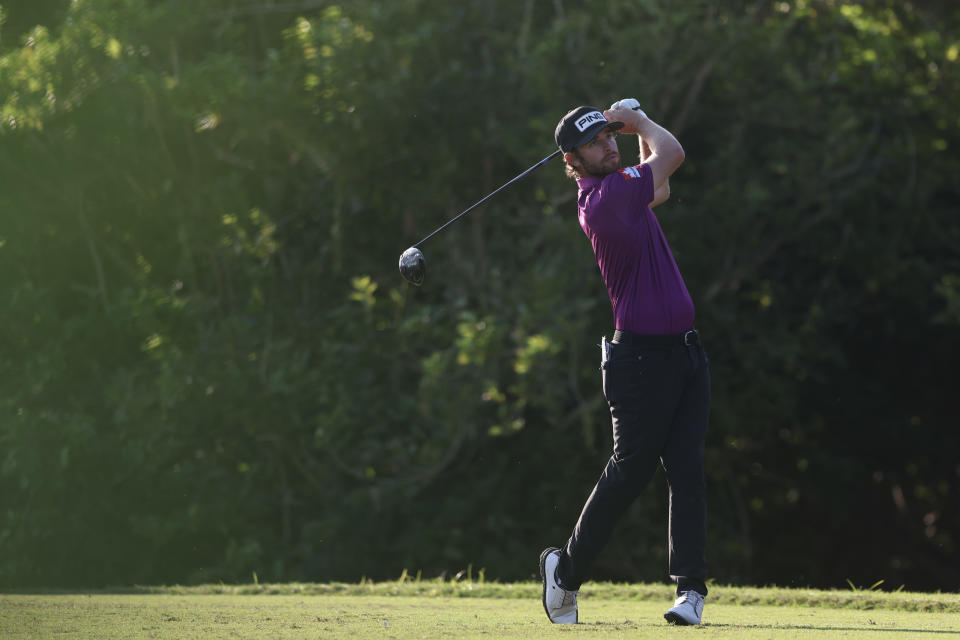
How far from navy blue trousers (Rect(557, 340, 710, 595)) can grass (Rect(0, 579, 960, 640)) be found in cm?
27

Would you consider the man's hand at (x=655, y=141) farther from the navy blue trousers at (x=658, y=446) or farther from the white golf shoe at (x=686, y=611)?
the white golf shoe at (x=686, y=611)

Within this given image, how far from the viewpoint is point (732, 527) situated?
14.4 meters

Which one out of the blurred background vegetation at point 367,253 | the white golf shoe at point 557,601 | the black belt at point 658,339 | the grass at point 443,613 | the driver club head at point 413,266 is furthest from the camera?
the blurred background vegetation at point 367,253

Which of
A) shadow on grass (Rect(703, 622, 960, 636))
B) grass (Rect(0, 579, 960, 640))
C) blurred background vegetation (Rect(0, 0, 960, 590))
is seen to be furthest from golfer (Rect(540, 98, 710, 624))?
blurred background vegetation (Rect(0, 0, 960, 590))

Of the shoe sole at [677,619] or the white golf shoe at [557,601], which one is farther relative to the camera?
the white golf shoe at [557,601]

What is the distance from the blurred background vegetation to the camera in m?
10.9

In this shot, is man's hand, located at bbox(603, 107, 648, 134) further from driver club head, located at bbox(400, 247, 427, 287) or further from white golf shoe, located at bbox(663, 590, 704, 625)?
white golf shoe, located at bbox(663, 590, 704, 625)

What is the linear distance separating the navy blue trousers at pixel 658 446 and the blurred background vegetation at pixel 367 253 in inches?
212

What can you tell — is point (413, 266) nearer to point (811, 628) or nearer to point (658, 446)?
point (658, 446)

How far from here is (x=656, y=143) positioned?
5043 millimetres

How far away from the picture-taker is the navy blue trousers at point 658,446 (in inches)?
193

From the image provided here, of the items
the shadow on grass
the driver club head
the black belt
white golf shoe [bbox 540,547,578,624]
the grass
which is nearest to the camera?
the grass

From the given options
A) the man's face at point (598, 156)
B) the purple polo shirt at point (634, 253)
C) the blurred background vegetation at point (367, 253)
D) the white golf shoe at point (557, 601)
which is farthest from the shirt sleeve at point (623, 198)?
the blurred background vegetation at point (367, 253)

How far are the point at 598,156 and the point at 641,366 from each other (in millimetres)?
782
